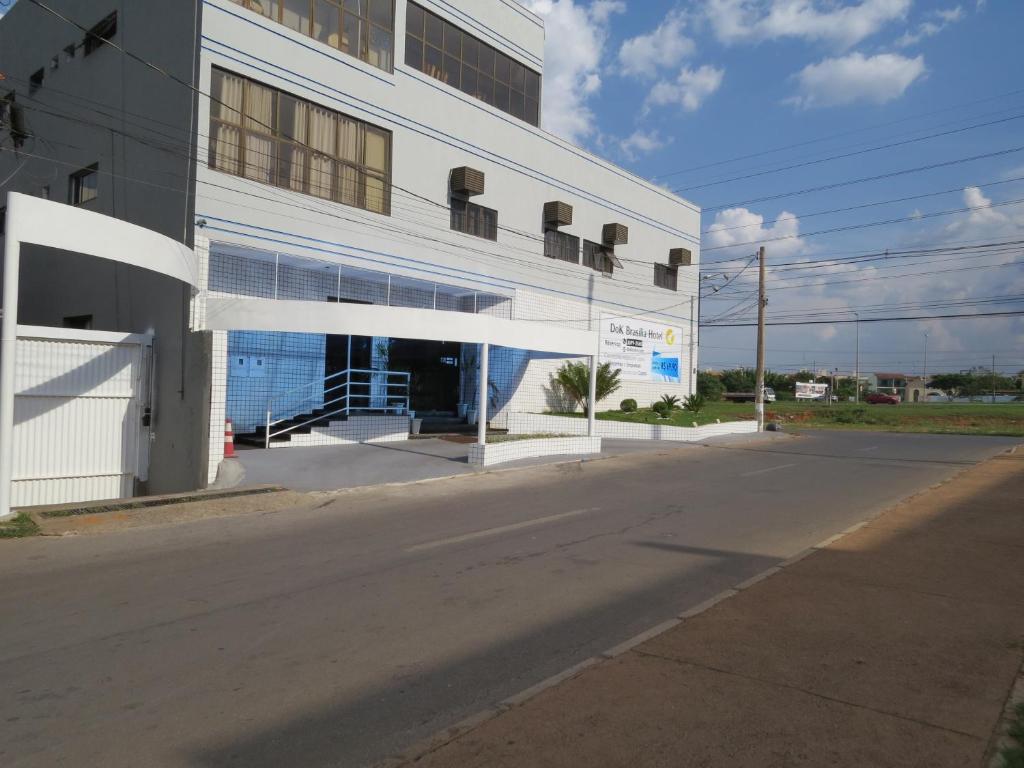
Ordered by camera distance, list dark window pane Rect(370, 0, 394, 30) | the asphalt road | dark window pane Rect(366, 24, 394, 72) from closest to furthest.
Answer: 1. the asphalt road
2. dark window pane Rect(366, 24, 394, 72)
3. dark window pane Rect(370, 0, 394, 30)

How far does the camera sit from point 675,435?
81.9 ft

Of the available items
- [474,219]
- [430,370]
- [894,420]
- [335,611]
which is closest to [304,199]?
[474,219]

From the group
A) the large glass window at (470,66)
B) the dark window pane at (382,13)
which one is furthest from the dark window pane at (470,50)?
the dark window pane at (382,13)

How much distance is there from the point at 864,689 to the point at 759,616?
1.39 m

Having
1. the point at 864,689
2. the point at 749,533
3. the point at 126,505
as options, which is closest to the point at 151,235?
the point at 126,505

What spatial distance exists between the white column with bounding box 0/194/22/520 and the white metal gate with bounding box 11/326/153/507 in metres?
2.66

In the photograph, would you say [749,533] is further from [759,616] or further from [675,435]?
[675,435]

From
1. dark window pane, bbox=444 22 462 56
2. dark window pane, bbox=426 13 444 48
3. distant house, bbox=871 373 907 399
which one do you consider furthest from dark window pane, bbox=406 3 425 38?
distant house, bbox=871 373 907 399

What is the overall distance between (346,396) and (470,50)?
11.9 metres

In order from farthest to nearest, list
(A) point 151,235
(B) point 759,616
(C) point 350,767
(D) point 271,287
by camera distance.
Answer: (D) point 271,287
(A) point 151,235
(B) point 759,616
(C) point 350,767

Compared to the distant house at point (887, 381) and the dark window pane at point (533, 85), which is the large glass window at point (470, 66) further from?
the distant house at point (887, 381)

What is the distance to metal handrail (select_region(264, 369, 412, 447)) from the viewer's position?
1827cm

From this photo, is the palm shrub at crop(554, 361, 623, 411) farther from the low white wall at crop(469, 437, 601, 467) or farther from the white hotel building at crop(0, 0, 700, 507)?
the low white wall at crop(469, 437, 601, 467)

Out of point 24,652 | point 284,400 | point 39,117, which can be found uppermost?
point 39,117
